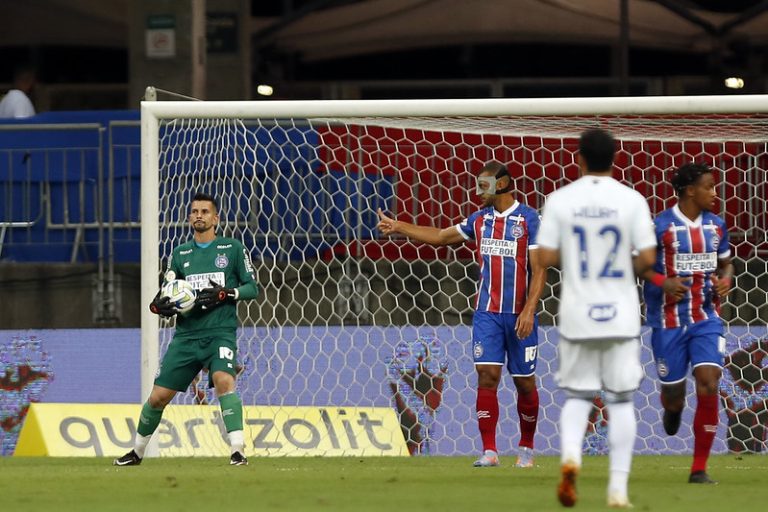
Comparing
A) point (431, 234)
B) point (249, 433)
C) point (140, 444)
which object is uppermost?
point (431, 234)

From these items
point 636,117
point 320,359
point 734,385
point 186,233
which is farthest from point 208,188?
point 734,385

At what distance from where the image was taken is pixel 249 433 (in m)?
11.4

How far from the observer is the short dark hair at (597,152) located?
6992 mm

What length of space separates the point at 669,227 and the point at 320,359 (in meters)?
Result: 3.84

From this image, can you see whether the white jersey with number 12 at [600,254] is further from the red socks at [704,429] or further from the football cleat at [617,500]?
the red socks at [704,429]

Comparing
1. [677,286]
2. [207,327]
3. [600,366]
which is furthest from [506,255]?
[600,366]

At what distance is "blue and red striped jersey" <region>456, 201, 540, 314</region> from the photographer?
9695 mm

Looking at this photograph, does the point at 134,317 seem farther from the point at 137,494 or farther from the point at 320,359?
the point at 137,494

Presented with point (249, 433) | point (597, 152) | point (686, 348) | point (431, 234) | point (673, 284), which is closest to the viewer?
point (597, 152)

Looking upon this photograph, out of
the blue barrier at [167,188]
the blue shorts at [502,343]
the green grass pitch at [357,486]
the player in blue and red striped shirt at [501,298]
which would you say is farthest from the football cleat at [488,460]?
the blue barrier at [167,188]

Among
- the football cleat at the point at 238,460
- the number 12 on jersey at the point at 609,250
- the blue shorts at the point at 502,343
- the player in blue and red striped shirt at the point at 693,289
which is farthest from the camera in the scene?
the blue shorts at the point at 502,343

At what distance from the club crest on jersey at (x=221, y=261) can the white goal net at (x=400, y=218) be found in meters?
1.28

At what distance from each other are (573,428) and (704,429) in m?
1.76

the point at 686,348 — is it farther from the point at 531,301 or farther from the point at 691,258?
the point at 531,301
